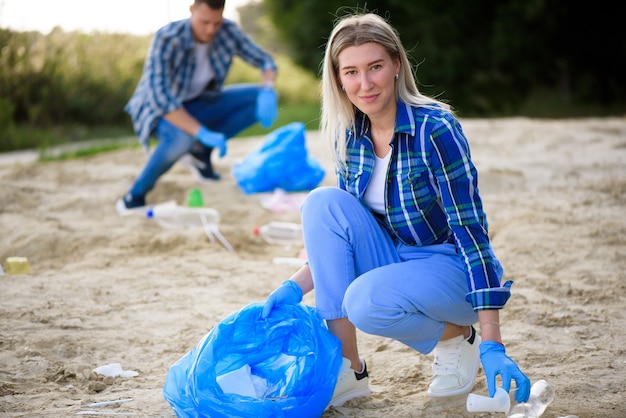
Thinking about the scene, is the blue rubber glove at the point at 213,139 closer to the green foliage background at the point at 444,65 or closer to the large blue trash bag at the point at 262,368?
the large blue trash bag at the point at 262,368

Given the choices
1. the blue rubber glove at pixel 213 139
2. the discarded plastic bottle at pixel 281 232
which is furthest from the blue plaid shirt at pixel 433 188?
the blue rubber glove at pixel 213 139

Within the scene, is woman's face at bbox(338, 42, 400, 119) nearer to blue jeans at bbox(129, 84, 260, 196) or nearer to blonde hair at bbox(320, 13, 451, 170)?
blonde hair at bbox(320, 13, 451, 170)

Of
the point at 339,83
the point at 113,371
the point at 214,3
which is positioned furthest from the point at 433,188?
the point at 214,3

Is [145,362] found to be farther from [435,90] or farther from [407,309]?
[435,90]

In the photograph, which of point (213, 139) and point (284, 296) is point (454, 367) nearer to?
point (284, 296)

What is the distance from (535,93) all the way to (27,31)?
23.2 feet

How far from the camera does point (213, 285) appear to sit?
10.7ft

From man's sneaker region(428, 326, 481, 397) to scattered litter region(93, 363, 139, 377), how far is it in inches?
36.7

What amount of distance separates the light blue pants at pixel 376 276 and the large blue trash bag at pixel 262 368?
11 cm

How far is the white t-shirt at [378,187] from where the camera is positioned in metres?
2.18

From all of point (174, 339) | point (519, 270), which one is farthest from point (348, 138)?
point (519, 270)

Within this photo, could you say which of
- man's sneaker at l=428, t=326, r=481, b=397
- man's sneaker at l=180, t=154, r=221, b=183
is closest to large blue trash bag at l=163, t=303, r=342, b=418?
man's sneaker at l=428, t=326, r=481, b=397

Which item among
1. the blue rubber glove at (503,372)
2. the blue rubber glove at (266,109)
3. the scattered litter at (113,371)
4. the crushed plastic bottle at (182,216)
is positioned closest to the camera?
the blue rubber glove at (503,372)

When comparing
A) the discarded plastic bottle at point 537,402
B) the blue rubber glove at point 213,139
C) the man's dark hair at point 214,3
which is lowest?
the discarded plastic bottle at point 537,402
